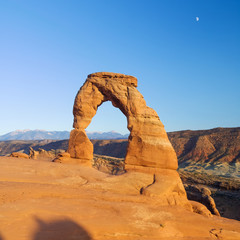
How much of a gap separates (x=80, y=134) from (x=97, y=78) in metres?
3.48

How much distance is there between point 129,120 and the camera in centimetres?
1280

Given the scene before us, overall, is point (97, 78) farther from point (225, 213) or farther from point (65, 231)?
point (225, 213)

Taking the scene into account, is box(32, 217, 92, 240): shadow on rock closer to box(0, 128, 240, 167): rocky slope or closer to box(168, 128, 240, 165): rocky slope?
box(0, 128, 240, 167): rocky slope

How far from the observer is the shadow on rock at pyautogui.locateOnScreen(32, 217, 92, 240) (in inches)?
220

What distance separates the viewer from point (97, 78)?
13.9 metres

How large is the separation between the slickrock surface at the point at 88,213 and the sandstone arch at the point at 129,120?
2.19m

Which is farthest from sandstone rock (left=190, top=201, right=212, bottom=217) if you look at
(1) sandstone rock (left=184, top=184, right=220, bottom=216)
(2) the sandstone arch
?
(1) sandstone rock (left=184, top=184, right=220, bottom=216)

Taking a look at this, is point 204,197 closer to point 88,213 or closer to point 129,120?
point 129,120

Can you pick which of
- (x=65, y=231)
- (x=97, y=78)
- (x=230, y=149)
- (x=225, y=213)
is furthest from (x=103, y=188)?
(x=230, y=149)

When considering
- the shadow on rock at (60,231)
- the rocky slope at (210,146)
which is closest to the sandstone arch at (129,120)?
the shadow on rock at (60,231)

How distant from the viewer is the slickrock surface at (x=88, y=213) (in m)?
6.00

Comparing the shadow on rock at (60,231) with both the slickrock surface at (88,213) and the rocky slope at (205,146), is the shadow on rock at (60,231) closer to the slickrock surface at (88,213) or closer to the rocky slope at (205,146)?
the slickrock surface at (88,213)

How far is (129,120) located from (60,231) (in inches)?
305

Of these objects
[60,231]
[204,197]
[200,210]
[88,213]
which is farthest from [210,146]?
[60,231]
